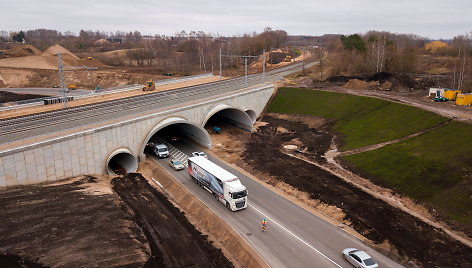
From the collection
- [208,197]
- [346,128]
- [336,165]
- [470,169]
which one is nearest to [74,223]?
[208,197]

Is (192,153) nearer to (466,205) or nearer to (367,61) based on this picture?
(466,205)

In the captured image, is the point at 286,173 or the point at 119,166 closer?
the point at 286,173

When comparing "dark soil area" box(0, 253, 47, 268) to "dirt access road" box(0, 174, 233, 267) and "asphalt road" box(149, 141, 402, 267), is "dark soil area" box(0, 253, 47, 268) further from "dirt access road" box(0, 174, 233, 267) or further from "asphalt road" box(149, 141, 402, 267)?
"asphalt road" box(149, 141, 402, 267)

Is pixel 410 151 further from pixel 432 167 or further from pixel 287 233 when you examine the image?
pixel 287 233

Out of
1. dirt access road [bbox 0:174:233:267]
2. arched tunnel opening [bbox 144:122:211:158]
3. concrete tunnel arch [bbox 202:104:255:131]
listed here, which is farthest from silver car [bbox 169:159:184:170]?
concrete tunnel arch [bbox 202:104:255:131]

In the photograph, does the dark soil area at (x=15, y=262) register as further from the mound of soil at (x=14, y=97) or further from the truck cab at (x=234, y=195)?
the mound of soil at (x=14, y=97)
